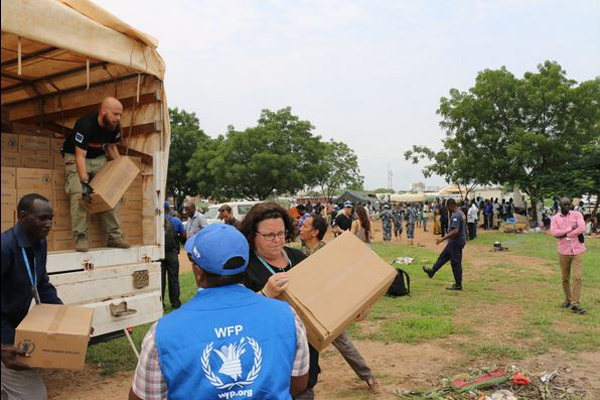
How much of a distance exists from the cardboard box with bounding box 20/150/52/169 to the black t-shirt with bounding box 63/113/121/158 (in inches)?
26.2

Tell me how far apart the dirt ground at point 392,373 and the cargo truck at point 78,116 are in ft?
3.10

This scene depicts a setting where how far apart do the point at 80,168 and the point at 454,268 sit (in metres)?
7.09

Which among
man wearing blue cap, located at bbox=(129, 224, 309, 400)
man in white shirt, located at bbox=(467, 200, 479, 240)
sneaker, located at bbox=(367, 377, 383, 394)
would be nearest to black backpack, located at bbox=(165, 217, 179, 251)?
sneaker, located at bbox=(367, 377, 383, 394)

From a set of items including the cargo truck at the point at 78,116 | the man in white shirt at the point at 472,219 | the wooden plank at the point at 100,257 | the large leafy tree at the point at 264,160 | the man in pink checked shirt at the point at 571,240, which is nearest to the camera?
the cargo truck at the point at 78,116

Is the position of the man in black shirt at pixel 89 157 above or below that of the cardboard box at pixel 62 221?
above

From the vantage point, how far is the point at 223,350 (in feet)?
4.97

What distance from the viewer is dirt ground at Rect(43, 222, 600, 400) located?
181 inches

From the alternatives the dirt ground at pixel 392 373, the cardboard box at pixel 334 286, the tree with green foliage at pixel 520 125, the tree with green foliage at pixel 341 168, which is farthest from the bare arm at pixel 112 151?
the tree with green foliage at pixel 341 168

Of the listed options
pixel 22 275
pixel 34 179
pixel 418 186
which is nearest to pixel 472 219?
pixel 34 179

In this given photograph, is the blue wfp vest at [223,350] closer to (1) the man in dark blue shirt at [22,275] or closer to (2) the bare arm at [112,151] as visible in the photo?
(1) the man in dark blue shirt at [22,275]

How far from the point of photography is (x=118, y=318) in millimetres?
4234

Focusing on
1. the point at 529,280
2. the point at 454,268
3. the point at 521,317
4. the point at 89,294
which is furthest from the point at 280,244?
the point at 529,280

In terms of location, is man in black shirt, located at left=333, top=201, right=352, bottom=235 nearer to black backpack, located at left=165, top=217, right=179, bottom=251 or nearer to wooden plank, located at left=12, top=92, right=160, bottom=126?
black backpack, located at left=165, top=217, right=179, bottom=251

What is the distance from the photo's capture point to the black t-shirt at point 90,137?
427 cm
